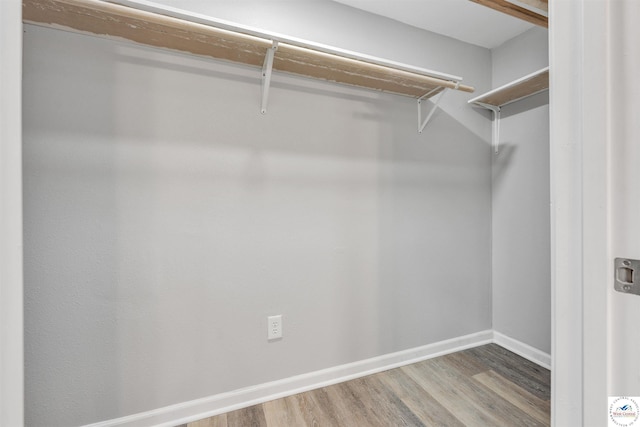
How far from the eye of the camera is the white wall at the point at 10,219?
Result: 0.45 metres

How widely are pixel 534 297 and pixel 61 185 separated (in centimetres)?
271

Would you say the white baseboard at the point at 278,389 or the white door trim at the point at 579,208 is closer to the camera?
the white door trim at the point at 579,208

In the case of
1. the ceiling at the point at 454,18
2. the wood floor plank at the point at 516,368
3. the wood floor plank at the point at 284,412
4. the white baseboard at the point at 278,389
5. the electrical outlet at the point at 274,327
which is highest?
the ceiling at the point at 454,18

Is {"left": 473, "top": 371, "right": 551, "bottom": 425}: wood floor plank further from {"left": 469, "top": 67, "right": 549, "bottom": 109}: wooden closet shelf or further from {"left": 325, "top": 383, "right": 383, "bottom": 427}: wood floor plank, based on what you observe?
{"left": 469, "top": 67, "right": 549, "bottom": 109}: wooden closet shelf

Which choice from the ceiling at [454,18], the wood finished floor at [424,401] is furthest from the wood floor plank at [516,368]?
the ceiling at [454,18]

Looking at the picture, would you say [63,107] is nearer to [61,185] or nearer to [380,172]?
[61,185]

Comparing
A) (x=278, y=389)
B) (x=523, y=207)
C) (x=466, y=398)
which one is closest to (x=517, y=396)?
(x=466, y=398)

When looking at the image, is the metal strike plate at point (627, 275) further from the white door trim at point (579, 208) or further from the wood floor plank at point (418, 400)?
the wood floor plank at point (418, 400)

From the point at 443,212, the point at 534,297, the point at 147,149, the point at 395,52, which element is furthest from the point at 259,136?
the point at 534,297

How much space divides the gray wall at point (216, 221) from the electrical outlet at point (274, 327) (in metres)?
0.04

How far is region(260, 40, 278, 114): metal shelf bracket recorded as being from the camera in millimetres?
1292

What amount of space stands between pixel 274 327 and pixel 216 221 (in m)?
0.65

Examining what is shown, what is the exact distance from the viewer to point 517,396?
5.15ft

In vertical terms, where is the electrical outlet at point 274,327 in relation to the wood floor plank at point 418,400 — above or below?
above
